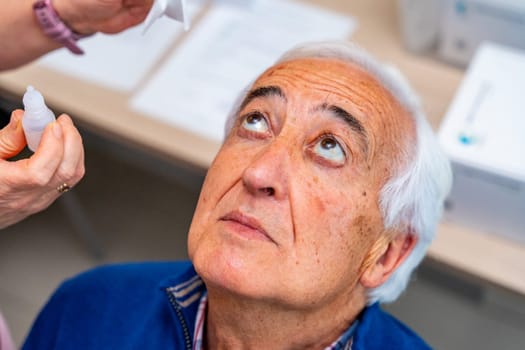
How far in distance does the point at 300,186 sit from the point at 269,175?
0.05 m

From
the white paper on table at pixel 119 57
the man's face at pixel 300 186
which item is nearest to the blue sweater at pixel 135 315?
the man's face at pixel 300 186

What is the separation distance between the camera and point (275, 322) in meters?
1.08

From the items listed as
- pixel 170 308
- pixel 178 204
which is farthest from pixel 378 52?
pixel 178 204

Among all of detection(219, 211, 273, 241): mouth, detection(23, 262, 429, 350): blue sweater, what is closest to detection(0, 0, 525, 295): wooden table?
detection(23, 262, 429, 350): blue sweater

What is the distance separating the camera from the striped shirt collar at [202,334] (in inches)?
46.3

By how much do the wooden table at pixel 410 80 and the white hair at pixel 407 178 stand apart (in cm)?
29

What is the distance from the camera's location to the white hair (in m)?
1.10

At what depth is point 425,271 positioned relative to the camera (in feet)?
7.88

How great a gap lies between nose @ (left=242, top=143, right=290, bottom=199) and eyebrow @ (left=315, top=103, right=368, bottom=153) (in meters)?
0.10

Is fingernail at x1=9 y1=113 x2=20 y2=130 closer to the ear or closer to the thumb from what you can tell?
the thumb

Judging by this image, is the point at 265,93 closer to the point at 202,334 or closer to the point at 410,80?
the point at 202,334

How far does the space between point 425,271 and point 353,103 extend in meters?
1.46

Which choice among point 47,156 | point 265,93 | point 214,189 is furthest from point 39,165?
point 265,93

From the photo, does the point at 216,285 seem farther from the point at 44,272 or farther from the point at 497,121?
the point at 44,272
